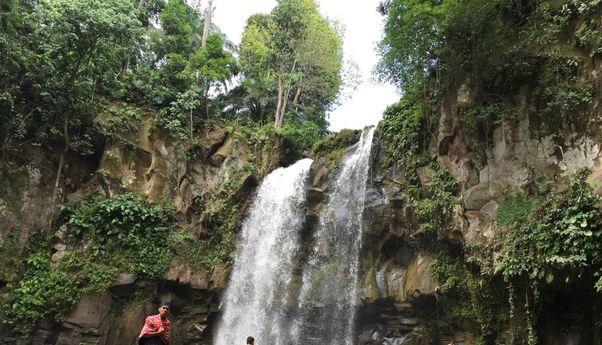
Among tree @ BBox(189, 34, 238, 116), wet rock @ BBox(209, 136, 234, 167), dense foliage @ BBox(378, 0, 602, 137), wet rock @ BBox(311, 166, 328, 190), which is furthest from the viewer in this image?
tree @ BBox(189, 34, 238, 116)

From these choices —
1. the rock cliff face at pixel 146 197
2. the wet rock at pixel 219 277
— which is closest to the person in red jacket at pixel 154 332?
the rock cliff face at pixel 146 197

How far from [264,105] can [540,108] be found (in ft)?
45.9

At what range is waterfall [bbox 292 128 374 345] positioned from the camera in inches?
524

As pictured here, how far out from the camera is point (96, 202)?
15578mm

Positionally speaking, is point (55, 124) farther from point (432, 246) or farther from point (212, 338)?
point (432, 246)

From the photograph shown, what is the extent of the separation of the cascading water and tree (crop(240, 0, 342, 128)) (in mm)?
5776

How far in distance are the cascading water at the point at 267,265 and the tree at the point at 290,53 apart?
19.0 ft

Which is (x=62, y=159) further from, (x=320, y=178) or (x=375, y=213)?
(x=375, y=213)

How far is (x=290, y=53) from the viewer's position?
23.0 meters

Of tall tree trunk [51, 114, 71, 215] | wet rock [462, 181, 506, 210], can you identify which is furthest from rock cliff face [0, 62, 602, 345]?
tall tree trunk [51, 114, 71, 215]

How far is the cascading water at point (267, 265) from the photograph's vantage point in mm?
14531

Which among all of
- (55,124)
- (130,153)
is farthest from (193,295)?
(55,124)

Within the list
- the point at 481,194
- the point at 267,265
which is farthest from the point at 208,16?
the point at 481,194

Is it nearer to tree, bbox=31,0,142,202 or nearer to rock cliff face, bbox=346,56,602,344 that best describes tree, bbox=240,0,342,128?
tree, bbox=31,0,142,202
